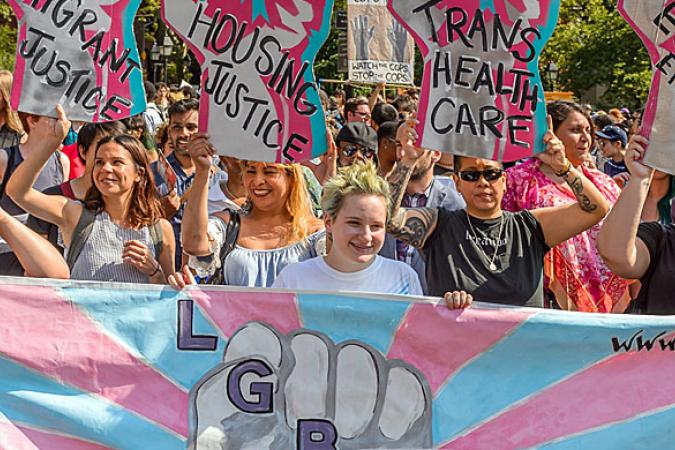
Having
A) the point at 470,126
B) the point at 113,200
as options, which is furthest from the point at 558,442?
the point at 113,200

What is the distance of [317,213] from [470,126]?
163 centimetres

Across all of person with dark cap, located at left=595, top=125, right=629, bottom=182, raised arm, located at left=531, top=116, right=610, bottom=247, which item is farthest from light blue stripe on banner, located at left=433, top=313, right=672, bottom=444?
person with dark cap, located at left=595, top=125, right=629, bottom=182

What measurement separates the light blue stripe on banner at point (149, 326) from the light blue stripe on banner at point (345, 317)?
0.31 meters

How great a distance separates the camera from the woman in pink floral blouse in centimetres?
534

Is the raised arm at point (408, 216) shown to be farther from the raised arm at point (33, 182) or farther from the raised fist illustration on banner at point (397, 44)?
the raised fist illustration on banner at point (397, 44)

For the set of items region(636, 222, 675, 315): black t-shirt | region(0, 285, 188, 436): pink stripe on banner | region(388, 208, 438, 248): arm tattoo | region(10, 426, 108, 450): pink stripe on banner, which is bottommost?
region(10, 426, 108, 450): pink stripe on banner

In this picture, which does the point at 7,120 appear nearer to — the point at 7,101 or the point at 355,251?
the point at 7,101

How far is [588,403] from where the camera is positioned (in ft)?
13.2

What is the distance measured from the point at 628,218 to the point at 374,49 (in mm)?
7159

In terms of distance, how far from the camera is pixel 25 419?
386 cm

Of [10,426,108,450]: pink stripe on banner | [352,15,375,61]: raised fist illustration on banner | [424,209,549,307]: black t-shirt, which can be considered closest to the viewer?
[10,426,108,450]: pink stripe on banner

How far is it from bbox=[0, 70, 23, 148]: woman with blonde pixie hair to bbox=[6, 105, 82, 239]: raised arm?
4.45 ft

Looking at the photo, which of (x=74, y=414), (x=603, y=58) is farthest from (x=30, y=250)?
(x=603, y=58)

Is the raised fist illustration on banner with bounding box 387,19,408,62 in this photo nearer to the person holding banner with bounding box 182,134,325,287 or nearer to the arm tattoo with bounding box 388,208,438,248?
the person holding banner with bounding box 182,134,325,287
